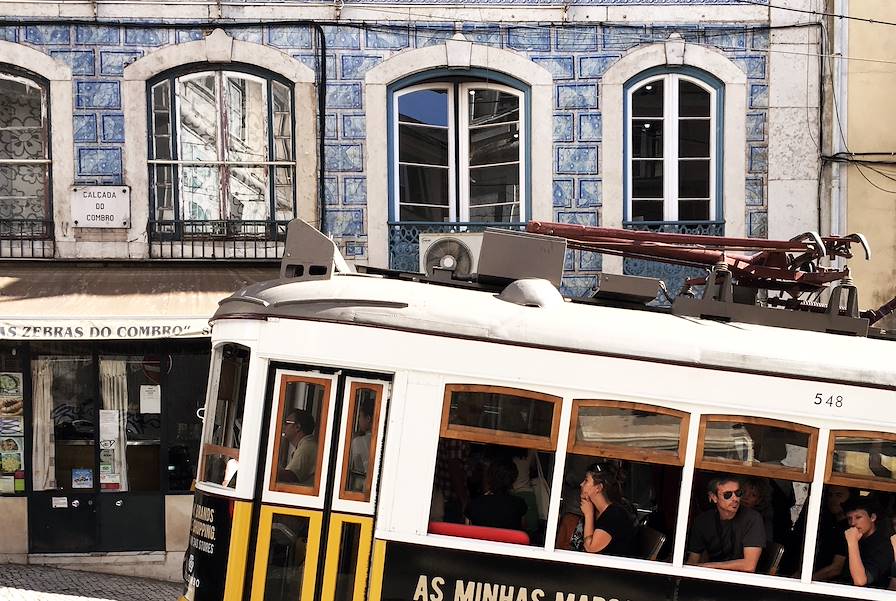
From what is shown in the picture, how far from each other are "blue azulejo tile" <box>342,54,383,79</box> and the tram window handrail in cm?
641

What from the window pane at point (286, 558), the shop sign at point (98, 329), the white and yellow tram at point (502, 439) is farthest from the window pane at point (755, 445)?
the shop sign at point (98, 329)

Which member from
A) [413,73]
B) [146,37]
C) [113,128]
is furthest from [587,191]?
[113,128]

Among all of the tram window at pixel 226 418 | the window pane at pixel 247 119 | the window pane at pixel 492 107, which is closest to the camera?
the tram window at pixel 226 418

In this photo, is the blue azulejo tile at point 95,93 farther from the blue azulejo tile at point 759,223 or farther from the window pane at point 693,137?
the blue azulejo tile at point 759,223

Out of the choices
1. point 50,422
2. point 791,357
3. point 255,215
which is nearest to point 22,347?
point 50,422

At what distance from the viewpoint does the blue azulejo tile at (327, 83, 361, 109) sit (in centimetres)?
1088

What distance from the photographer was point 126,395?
10250 millimetres

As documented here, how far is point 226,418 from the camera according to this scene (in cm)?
580

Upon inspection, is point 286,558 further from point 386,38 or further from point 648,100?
point 648,100

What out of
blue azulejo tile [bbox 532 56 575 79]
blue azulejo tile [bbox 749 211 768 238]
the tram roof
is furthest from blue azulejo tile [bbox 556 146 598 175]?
the tram roof

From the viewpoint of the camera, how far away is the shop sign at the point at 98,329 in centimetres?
891

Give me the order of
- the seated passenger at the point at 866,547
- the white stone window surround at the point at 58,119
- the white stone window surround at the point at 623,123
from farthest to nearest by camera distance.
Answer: the white stone window surround at the point at 623,123 → the white stone window surround at the point at 58,119 → the seated passenger at the point at 866,547

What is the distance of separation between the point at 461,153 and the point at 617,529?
6521mm

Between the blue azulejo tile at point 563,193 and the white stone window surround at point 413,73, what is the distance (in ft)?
0.42
